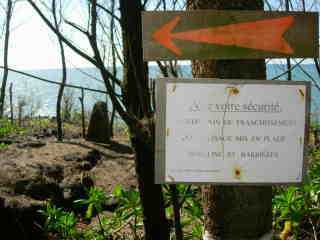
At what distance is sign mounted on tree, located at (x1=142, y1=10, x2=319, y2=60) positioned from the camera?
198 cm

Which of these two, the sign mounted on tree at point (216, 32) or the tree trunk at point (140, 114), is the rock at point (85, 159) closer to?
the tree trunk at point (140, 114)

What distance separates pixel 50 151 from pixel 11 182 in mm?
2487

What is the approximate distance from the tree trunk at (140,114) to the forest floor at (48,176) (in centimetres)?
180

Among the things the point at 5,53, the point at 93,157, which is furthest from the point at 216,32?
the point at 5,53

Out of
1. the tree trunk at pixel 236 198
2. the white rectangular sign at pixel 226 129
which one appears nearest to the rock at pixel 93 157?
the tree trunk at pixel 236 198

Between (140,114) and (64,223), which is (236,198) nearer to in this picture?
(140,114)

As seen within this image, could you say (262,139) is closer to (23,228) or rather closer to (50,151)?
(23,228)

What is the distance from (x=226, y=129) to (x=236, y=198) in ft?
1.21

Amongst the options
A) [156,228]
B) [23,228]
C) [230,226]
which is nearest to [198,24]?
[230,226]

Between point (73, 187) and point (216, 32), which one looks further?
point (73, 187)

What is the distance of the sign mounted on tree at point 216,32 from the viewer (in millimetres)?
1980

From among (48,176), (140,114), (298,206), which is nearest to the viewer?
(140,114)

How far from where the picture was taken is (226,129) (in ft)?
6.45

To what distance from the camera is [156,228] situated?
3133mm
